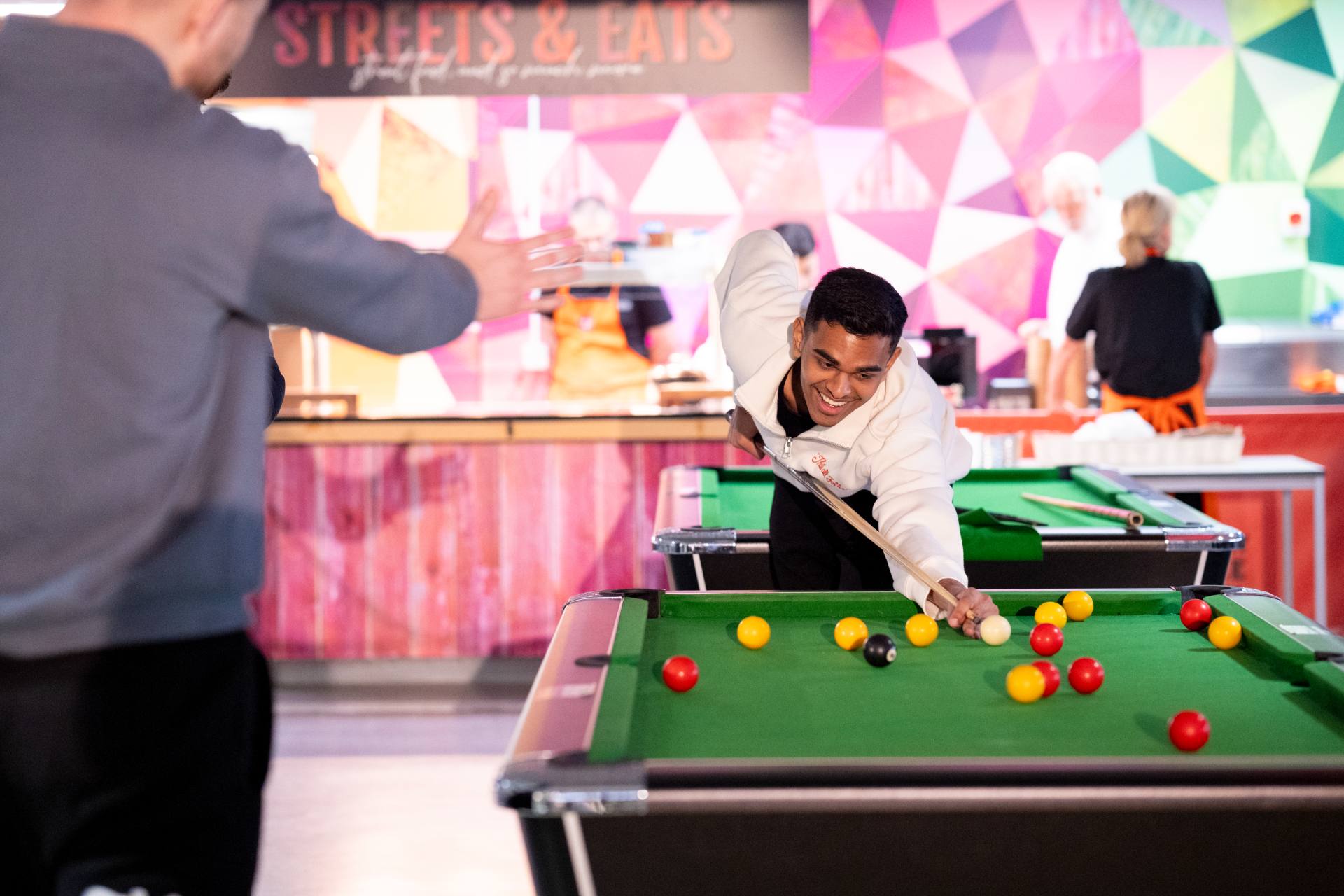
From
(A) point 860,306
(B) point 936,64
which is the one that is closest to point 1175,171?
(B) point 936,64

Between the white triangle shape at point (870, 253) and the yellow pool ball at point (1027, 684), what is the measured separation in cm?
519

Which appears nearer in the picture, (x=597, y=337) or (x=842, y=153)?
(x=597, y=337)

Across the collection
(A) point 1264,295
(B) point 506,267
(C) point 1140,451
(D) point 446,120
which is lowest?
(C) point 1140,451

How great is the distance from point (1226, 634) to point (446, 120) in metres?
5.60

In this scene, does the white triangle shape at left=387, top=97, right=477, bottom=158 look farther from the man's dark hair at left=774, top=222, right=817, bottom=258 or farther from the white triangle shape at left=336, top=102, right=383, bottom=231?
the man's dark hair at left=774, top=222, right=817, bottom=258

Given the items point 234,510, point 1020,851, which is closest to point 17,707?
point 234,510

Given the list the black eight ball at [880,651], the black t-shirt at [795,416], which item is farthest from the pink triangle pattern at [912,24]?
the black eight ball at [880,651]

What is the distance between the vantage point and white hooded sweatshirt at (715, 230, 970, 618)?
7.08 ft

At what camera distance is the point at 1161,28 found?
6.48 metres

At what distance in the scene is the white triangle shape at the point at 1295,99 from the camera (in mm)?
6461

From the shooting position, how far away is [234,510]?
120 cm

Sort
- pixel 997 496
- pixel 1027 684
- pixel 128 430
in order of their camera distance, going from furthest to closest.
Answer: pixel 997 496 → pixel 1027 684 → pixel 128 430

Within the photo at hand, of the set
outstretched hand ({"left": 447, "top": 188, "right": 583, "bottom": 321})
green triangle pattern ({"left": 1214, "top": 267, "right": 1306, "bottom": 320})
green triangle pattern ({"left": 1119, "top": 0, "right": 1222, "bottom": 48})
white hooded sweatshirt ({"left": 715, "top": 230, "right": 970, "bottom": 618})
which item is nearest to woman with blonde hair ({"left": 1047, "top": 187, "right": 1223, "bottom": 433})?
white hooded sweatshirt ({"left": 715, "top": 230, "right": 970, "bottom": 618})

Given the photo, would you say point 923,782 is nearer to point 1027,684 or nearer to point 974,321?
point 1027,684
